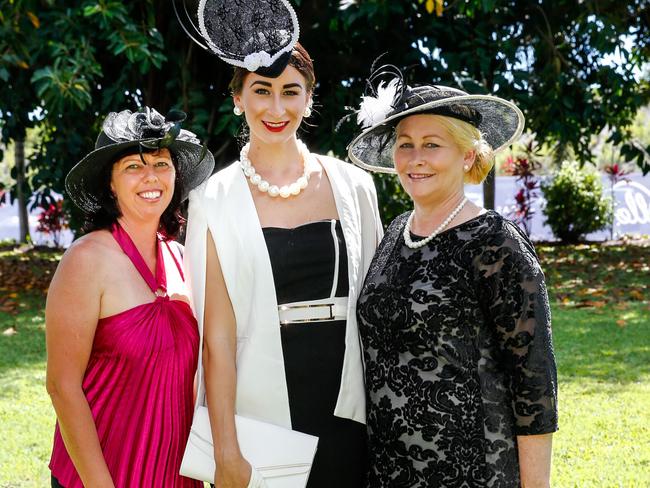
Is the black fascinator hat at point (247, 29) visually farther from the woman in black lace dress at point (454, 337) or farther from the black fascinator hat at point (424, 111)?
the woman in black lace dress at point (454, 337)

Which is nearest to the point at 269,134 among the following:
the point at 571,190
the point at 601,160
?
the point at 571,190

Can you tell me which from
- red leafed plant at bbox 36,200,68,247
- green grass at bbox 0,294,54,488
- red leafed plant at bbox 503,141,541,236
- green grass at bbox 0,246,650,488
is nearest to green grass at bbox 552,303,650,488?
green grass at bbox 0,246,650,488

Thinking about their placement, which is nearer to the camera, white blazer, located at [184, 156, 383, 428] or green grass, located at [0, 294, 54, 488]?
white blazer, located at [184, 156, 383, 428]

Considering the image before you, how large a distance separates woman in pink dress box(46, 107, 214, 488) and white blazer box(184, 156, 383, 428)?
0.40 feet

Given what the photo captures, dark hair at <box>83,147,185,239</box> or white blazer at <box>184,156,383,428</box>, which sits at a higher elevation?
dark hair at <box>83,147,185,239</box>

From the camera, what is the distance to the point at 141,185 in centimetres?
258

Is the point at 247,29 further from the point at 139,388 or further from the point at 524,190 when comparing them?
the point at 524,190

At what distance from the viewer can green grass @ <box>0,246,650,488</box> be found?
176 inches

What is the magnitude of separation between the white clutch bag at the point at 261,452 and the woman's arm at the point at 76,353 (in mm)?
264

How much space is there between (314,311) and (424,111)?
73 centimetres

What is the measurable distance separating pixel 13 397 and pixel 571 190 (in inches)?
440

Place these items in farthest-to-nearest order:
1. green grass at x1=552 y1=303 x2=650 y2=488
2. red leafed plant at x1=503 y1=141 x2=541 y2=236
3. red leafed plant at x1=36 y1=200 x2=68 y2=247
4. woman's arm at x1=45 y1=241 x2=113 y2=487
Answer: red leafed plant at x1=36 y1=200 x2=68 y2=247, red leafed plant at x1=503 y1=141 x2=541 y2=236, green grass at x1=552 y1=303 x2=650 y2=488, woman's arm at x1=45 y1=241 x2=113 y2=487

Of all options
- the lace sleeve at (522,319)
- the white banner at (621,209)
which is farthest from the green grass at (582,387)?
the white banner at (621,209)

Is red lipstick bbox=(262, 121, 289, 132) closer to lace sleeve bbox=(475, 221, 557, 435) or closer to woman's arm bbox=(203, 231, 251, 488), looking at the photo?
woman's arm bbox=(203, 231, 251, 488)
